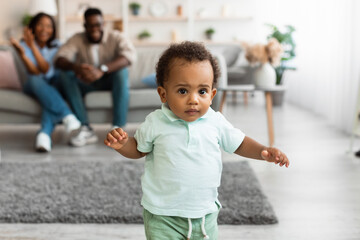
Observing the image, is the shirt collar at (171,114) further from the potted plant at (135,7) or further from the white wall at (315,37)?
the potted plant at (135,7)

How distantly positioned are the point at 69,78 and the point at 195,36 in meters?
4.71

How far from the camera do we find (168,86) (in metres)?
1.03

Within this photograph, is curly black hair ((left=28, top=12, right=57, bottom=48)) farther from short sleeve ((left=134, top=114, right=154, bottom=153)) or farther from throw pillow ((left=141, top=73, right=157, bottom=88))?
short sleeve ((left=134, top=114, right=154, bottom=153))

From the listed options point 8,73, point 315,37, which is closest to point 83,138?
point 8,73

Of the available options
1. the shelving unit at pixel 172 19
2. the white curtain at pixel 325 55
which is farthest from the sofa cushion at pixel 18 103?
the shelving unit at pixel 172 19

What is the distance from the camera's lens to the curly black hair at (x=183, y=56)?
39.9 inches

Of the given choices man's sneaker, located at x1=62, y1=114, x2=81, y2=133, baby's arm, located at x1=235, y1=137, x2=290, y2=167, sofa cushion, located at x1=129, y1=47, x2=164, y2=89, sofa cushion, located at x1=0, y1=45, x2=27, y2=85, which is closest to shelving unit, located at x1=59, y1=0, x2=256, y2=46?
sofa cushion, located at x1=129, y1=47, x2=164, y2=89

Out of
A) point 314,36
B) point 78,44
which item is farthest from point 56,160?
point 314,36

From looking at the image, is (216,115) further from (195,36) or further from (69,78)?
(195,36)

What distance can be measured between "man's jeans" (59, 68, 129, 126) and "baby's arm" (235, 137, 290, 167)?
82.8 inches

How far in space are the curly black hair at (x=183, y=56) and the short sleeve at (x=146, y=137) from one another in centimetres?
10

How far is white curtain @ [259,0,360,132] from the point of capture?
3.72m

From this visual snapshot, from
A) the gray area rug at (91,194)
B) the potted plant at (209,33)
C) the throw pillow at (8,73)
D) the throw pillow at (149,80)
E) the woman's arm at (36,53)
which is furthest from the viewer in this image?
the potted plant at (209,33)

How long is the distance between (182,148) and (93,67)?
2.20 metres
